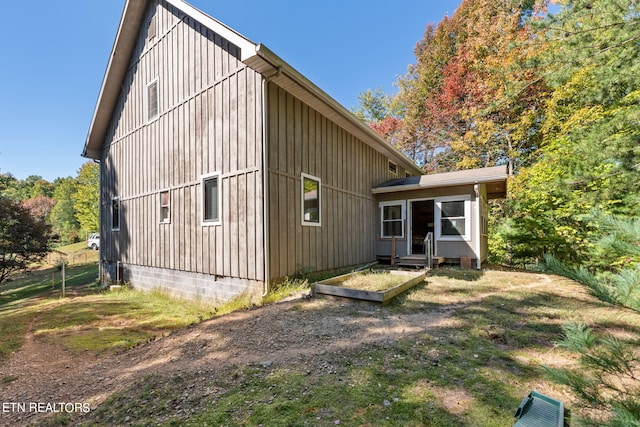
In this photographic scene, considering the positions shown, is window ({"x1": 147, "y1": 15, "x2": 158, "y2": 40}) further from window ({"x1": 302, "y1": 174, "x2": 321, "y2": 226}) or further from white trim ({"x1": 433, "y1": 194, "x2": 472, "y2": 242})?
white trim ({"x1": 433, "y1": 194, "x2": 472, "y2": 242})

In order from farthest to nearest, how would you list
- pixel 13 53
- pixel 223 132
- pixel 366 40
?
pixel 366 40 → pixel 13 53 → pixel 223 132

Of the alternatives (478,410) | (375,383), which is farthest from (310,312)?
(478,410)

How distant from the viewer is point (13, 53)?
41.6 ft

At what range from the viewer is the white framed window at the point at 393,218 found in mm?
10368

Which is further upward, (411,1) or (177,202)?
(411,1)

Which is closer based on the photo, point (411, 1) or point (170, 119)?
point (170, 119)

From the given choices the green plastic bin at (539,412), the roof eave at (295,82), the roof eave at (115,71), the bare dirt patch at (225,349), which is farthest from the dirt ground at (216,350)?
the roof eave at (115,71)

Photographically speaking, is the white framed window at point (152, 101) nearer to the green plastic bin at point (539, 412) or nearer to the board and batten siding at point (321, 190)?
the board and batten siding at point (321, 190)

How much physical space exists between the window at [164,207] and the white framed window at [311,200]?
4711 mm

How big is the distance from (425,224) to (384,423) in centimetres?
1203

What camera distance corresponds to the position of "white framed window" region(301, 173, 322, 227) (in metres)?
7.41

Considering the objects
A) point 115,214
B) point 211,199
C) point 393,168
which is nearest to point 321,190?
point 211,199

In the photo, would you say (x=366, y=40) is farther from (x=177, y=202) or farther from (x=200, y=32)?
(x=177, y=202)

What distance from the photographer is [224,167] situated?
7.12 m
